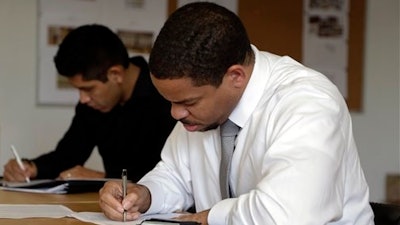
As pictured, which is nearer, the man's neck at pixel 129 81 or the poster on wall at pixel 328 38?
Answer: the man's neck at pixel 129 81

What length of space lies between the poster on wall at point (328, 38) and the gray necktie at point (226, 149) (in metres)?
2.61

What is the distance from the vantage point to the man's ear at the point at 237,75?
1.49 m

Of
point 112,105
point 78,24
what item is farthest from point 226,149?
point 78,24

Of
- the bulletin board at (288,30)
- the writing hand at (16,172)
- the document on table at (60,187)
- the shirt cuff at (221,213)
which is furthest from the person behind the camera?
the bulletin board at (288,30)

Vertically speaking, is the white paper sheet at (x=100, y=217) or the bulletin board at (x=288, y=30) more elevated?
the bulletin board at (x=288, y=30)

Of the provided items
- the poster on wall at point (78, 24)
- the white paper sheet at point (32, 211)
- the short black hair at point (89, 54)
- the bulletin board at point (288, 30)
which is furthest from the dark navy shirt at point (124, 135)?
the bulletin board at point (288, 30)

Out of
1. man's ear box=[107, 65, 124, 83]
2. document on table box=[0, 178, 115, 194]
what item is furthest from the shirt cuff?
man's ear box=[107, 65, 124, 83]

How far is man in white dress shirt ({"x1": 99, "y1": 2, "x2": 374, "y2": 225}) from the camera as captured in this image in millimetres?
1276

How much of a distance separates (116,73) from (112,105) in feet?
0.50

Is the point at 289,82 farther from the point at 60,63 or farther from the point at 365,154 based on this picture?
the point at 365,154

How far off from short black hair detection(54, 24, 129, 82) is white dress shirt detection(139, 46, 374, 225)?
84cm

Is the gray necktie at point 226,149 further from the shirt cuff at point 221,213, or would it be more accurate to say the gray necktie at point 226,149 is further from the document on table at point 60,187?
the document on table at point 60,187

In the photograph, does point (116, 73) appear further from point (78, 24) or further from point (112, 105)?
point (78, 24)

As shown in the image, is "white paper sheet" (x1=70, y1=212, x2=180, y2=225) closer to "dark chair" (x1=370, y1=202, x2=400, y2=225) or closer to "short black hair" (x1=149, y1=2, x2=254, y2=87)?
"short black hair" (x1=149, y1=2, x2=254, y2=87)
